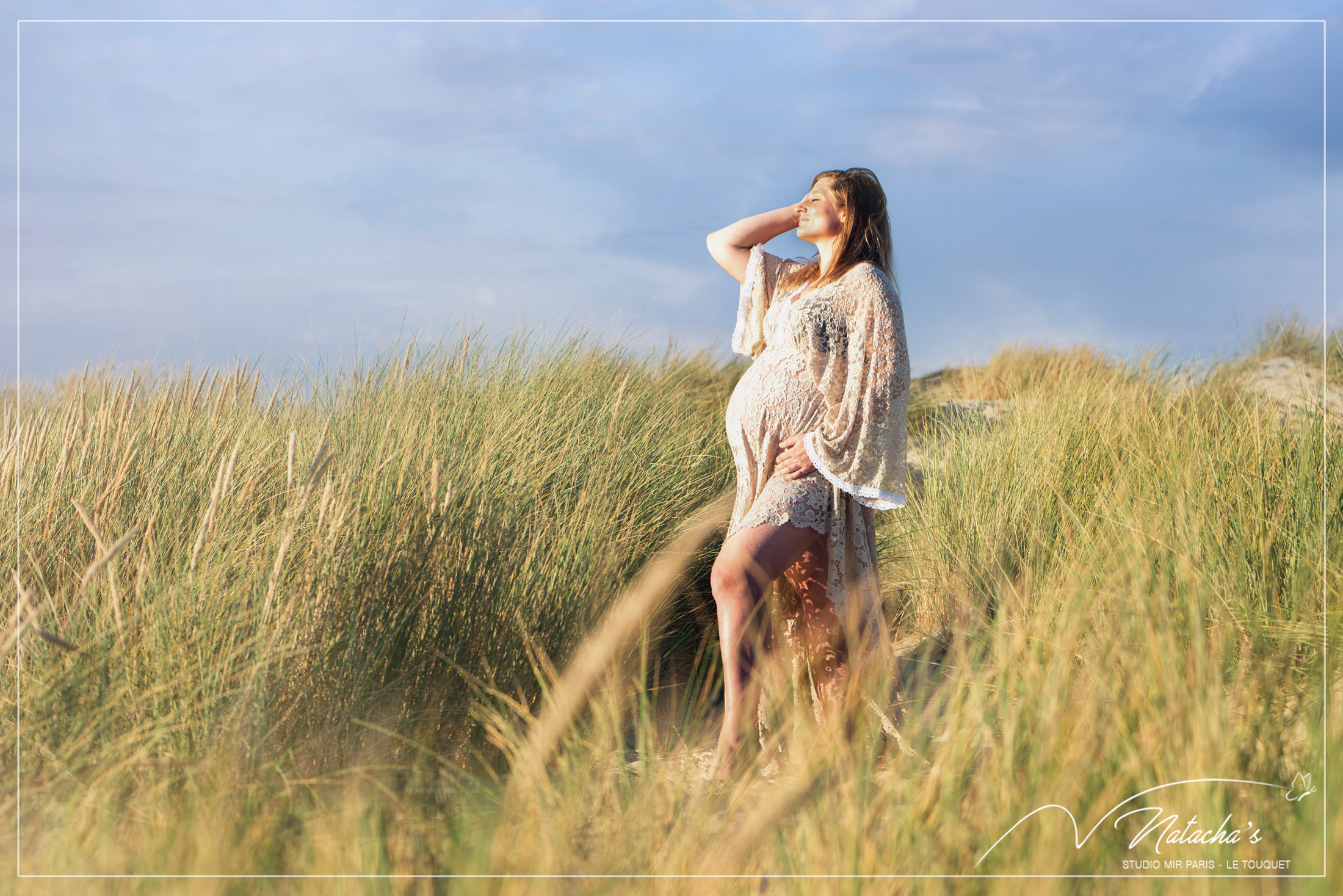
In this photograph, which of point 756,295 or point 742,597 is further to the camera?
point 756,295

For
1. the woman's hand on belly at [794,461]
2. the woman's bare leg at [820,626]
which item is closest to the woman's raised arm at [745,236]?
the woman's hand on belly at [794,461]

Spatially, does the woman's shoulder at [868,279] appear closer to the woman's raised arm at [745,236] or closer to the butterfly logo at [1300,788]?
the woman's raised arm at [745,236]

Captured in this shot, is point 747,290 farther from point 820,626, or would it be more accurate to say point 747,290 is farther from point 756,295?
point 820,626

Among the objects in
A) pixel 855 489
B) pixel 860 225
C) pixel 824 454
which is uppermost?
pixel 860 225

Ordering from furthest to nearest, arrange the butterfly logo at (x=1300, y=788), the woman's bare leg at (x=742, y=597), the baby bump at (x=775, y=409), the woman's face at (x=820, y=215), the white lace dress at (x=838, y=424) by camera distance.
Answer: the woman's face at (x=820, y=215)
the baby bump at (x=775, y=409)
the white lace dress at (x=838, y=424)
the woman's bare leg at (x=742, y=597)
the butterfly logo at (x=1300, y=788)

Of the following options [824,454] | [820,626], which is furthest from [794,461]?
[820,626]

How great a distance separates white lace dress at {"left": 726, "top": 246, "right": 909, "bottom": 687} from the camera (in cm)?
271

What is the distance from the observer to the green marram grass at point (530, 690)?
157cm

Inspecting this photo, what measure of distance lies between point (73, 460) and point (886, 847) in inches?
126

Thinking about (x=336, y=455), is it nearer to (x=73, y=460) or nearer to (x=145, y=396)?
(x=73, y=460)

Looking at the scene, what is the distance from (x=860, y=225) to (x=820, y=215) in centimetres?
15

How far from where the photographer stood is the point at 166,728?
1896 millimetres

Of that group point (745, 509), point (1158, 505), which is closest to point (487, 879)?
point (745, 509)

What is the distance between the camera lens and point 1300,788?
1756 mm
